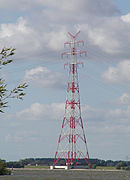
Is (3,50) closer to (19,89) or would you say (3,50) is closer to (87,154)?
(19,89)

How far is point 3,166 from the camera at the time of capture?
458 feet

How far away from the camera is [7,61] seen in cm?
2967

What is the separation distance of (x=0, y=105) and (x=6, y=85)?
136cm

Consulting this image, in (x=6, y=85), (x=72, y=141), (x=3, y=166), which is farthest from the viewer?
(x=72, y=141)

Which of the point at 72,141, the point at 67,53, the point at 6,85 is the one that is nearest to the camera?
the point at 6,85

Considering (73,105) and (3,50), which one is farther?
(73,105)

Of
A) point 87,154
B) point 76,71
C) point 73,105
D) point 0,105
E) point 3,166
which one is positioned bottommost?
point 0,105

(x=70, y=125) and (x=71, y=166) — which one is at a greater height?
(x=70, y=125)

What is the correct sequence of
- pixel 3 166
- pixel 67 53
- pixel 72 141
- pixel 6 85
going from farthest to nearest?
pixel 67 53, pixel 72 141, pixel 3 166, pixel 6 85

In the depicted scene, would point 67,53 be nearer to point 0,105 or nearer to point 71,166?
point 71,166

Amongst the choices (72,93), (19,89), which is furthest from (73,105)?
(19,89)

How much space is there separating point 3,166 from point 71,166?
4915cm

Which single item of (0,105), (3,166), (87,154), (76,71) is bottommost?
(0,105)

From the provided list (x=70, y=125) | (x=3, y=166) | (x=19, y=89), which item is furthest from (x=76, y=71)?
(x=19, y=89)
